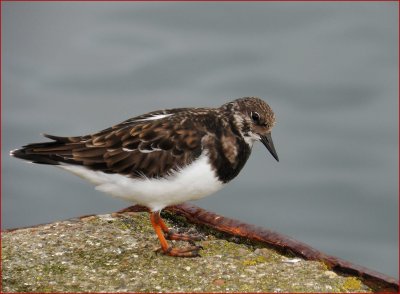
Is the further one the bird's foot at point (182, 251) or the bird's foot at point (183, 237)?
the bird's foot at point (183, 237)

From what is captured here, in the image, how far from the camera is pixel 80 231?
5977mm

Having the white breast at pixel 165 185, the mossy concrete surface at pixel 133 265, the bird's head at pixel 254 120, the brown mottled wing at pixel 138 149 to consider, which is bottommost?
the mossy concrete surface at pixel 133 265

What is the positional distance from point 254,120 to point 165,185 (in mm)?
1041

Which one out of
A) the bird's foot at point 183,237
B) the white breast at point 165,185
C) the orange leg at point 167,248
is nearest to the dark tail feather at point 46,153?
the white breast at point 165,185

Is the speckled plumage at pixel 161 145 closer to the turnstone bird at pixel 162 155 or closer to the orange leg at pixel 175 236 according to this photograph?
the turnstone bird at pixel 162 155

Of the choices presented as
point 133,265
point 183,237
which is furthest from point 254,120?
point 133,265

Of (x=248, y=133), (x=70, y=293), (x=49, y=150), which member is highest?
(x=248, y=133)

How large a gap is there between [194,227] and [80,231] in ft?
3.66

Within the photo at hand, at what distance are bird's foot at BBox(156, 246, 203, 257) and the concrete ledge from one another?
0.06 m

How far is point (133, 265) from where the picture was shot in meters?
5.42

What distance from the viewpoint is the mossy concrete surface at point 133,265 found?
196 inches

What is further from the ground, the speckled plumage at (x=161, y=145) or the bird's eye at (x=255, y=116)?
the bird's eye at (x=255, y=116)

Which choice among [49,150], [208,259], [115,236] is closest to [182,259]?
[208,259]

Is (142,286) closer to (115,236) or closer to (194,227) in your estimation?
(115,236)
